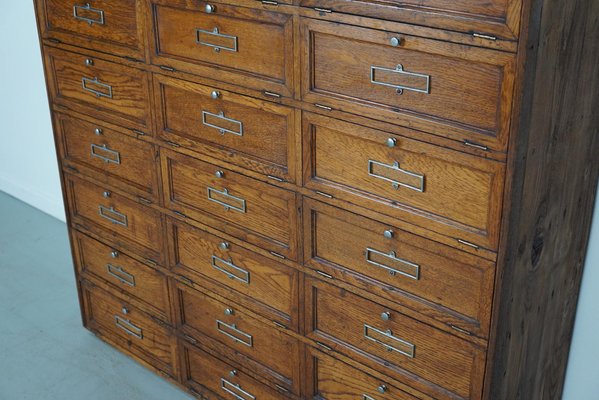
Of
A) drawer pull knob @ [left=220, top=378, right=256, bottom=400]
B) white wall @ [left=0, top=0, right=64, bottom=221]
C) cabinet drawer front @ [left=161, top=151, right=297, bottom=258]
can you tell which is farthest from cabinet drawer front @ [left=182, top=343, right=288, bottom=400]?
white wall @ [left=0, top=0, right=64, bottom=221]

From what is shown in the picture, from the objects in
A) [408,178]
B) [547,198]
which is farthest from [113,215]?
[547,198]

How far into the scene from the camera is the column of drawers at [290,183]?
1678 mm

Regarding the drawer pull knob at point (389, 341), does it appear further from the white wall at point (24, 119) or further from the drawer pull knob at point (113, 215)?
the white wall at point (24, 119)

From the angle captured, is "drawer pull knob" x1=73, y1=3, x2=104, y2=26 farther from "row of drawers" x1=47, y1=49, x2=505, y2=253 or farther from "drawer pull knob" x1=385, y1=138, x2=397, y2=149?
"drawer pull knob" x1=385, y1=138, x2=397, y2=149

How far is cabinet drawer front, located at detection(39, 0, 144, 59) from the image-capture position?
2.25m

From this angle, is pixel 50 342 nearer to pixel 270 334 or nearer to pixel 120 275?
pixel 120 275

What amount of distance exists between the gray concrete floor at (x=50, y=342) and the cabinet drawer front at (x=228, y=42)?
1.15m

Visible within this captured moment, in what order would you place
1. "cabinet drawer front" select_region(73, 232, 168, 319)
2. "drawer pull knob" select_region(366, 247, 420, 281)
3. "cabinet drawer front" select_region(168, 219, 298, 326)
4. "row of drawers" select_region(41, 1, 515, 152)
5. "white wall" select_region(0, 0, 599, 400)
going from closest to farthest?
"row of drawers" select_region(41, 1, 515, 152), "drawer pull knob" select_region(366, 247, 420, 281), "cabinet drawer front" select_region(168, 219, 298, 326), "cabinet drawer front" select_region(73, 232, 168, 319), "white wall" select_region(0, 0, 599, 400)

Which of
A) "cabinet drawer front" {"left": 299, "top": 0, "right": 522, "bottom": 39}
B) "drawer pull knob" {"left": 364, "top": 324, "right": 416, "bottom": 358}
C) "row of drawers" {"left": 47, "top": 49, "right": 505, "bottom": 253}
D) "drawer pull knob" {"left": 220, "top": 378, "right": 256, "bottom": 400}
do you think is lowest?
"drawer pull knob" {"left": 220, "top": 378, "right": 256, "bottom": 400}

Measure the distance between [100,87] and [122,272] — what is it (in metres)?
0.64

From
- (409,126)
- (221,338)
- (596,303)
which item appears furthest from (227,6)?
(596,303)

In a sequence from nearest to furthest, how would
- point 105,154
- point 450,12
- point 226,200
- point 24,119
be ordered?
point 450,12 < point 226,200 < point 105,154 < point 24,119

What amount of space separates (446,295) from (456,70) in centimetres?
52

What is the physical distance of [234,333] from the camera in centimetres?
240
